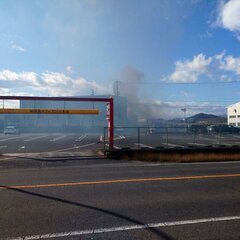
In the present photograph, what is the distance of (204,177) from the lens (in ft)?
35.9

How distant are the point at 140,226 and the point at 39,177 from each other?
6031 millimetres

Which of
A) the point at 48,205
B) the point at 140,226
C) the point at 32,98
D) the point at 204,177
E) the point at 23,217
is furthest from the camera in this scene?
the point at 32,98

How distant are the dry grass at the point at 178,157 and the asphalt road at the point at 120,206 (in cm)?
627

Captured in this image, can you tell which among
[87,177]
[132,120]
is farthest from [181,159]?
[132,120]

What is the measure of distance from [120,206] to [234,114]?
81879mm

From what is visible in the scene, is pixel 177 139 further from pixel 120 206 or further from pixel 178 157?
pixel 120 206

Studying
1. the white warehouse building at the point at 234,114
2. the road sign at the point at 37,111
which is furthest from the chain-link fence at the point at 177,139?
the white warehouse building at the point at 234,114

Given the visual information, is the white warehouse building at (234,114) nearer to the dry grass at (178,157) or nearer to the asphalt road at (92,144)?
the asphalt road at (92,144)

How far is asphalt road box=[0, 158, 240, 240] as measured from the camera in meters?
5.66

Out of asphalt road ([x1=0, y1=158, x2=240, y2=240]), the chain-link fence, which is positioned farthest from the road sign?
asphalt road ([x1=0, y1=158, x2=240, y2=240])

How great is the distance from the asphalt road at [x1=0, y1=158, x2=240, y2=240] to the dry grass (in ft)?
20.6

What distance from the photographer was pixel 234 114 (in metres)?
84.7

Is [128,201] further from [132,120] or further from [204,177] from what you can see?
[132,120]

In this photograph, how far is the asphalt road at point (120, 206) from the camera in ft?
18.6
